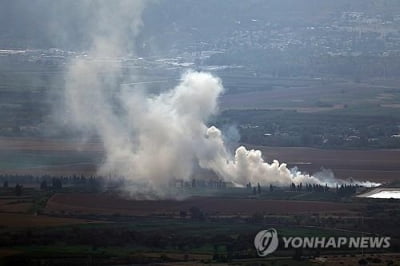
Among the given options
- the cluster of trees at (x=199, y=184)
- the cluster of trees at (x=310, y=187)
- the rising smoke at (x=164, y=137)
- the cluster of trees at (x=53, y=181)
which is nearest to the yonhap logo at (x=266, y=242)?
the cluster of trees at (x=310, y=187)

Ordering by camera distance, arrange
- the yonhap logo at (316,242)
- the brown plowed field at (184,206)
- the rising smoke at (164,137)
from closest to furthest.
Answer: the yonhap logo at (316,242), the brown plowed field at (184,206), the rising smoke at (164,137)

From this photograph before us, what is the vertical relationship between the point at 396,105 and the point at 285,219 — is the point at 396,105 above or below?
above

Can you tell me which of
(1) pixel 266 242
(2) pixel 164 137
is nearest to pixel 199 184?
(2) pixel 164 137

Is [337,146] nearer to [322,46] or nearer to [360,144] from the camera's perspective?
[360,144]

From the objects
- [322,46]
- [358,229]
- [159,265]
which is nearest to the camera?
[159,265]

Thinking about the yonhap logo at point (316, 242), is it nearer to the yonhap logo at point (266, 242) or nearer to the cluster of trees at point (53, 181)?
the yonhap logo at point (266, 242)

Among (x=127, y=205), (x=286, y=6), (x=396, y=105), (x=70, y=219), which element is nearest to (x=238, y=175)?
(x=127, y=205)
